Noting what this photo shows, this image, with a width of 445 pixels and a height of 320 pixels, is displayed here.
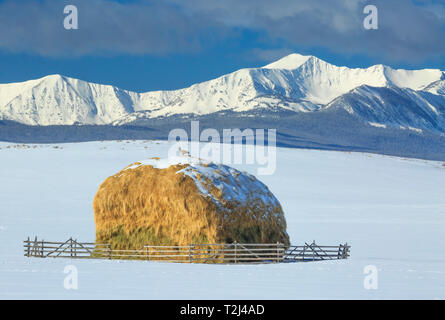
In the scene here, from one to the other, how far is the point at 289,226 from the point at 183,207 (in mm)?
17135

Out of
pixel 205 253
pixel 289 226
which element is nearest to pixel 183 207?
pixel 205 253

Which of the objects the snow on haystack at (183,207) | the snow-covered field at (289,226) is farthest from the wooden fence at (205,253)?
the snow-covered field at (289,226)

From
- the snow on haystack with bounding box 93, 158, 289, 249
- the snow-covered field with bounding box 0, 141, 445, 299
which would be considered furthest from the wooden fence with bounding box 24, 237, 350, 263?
the snow-covered field with bounding box 0, 141, 445, 299

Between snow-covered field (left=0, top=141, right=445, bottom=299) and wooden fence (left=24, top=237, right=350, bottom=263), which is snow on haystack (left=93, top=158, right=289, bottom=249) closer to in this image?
wooden fence (left=24, top=237, right=350, bottom=263)

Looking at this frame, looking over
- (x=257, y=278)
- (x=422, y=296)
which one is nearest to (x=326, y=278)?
(x=257, y=278)

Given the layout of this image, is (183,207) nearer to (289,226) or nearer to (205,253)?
(205,253)

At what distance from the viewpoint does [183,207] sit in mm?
24906

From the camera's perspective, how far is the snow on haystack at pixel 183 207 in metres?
24.8

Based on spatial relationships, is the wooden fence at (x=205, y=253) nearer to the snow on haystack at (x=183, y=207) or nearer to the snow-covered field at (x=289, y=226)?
the snow on haystack at (x=183, y=207)

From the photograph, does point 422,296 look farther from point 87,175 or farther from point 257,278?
point 87,175

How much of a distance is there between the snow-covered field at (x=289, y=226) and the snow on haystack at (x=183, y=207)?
55.4 inches
